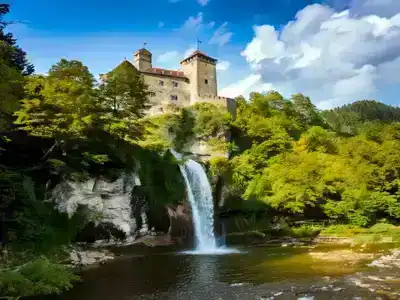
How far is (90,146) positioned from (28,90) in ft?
17.5

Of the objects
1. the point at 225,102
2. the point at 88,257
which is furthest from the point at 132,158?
the point at 225,102

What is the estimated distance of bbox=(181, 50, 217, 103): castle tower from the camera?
194ft

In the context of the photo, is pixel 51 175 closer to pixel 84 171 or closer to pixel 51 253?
pixel 84 171

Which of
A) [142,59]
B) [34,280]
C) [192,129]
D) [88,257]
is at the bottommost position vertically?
[88,257]

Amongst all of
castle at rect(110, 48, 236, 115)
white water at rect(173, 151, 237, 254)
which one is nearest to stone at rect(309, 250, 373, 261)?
white water at rect(173, 151, 237, 254)

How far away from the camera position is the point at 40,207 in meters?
21.1

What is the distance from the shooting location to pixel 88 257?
21.0 meters

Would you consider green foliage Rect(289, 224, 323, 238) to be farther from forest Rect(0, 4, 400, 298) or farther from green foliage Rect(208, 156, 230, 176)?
green foliage Rect(208, 156, 230, 176)

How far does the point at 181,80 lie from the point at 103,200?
37.1 m

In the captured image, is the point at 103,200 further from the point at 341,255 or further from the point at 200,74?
the point at 200,74

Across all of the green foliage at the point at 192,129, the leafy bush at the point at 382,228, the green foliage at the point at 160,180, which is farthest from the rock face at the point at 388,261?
the green foliage at the point at 192,129

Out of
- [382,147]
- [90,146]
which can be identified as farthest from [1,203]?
[382,147]

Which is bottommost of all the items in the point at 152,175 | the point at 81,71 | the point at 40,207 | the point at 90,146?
the point at 40,207

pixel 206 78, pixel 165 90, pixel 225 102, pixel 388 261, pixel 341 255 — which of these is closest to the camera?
pixel 388 261
